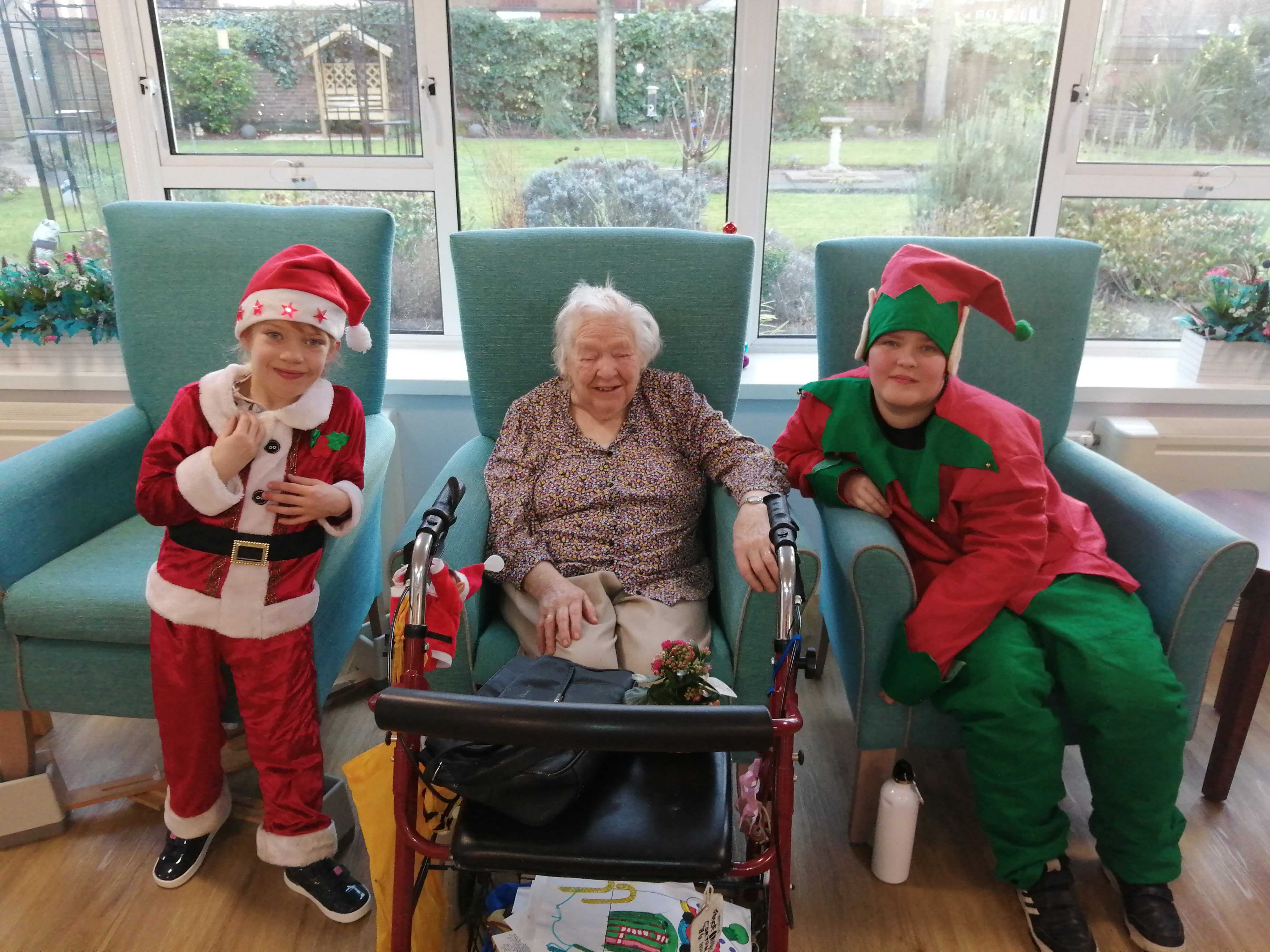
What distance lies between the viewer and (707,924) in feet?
4.32

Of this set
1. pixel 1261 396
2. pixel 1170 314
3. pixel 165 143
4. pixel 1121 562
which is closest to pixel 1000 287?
pixel 1121 562

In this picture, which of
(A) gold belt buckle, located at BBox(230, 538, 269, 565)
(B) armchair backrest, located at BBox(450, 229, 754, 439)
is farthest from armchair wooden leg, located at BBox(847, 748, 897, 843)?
(A) gold belt buckle, located at BBox(230, 538, 269, 565)

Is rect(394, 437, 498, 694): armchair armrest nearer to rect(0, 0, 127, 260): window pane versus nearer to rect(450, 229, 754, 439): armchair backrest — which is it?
rect(450, 229, 754, 439): armchair backrest

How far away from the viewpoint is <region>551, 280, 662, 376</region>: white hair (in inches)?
71.3

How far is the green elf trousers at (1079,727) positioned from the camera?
5.05 feet

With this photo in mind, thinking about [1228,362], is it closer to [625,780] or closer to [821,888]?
[821,888]

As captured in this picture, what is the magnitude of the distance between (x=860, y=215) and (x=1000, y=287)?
112cm

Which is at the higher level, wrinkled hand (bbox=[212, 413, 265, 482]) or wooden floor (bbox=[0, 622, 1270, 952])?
wrinkled hand (bbox=[212, 413, 265, 482])

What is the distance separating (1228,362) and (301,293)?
7.63 ft

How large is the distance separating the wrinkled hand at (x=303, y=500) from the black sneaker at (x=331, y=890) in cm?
63

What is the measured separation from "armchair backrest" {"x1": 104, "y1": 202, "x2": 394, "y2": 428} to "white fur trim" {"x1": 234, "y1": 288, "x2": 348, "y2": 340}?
20.9 inches

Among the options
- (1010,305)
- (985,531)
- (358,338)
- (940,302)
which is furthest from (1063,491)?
(358,338)

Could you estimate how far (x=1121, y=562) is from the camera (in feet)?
5.90

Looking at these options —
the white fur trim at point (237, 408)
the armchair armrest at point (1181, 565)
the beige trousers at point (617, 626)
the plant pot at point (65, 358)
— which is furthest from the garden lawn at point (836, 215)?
the plant pot at point (65, 358)
